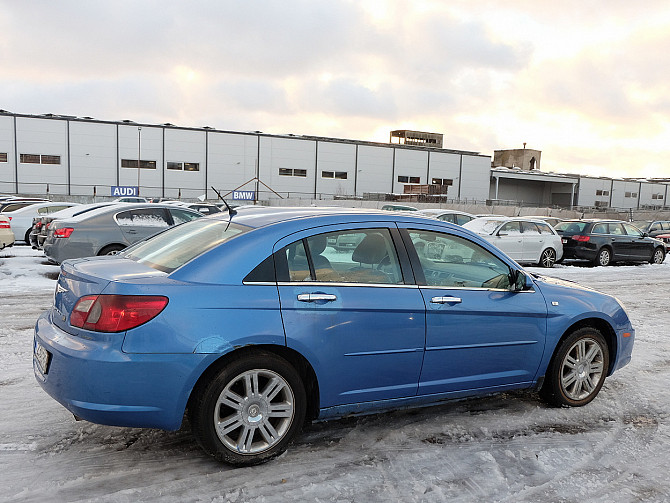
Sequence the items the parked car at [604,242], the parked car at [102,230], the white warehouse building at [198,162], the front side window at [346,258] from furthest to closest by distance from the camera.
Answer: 1. the white warehouse building at [198,162]
2. the parked car at [604,242]
3. the parked car at [102,230]
4. the front side window at [346,258]

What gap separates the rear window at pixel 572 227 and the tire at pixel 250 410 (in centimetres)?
1638

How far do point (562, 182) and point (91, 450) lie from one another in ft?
255

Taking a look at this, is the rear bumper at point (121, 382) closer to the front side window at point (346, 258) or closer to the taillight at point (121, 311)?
the taillight at point (121, 311)

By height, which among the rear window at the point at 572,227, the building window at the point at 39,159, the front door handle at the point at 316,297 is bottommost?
the rear window at the point at 572,227

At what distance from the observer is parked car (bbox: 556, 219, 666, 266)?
58.0 ft

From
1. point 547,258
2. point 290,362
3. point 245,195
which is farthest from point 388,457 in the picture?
point 245,195

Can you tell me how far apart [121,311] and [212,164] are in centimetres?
5313

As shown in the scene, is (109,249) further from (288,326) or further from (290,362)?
(288,326)

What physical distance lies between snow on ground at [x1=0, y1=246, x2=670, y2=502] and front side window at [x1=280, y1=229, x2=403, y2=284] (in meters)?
1.20

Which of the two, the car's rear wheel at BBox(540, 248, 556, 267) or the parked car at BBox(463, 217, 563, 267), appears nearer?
the parked car at BBox(463, 217, 563, 267)

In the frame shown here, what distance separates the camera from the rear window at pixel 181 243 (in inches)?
152

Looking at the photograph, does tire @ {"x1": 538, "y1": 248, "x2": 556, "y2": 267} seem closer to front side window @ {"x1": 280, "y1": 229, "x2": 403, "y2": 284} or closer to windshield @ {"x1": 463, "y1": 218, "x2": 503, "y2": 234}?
windshield @ {"x1": 463, "y1": 218, "x2": 503, "y2": 234}

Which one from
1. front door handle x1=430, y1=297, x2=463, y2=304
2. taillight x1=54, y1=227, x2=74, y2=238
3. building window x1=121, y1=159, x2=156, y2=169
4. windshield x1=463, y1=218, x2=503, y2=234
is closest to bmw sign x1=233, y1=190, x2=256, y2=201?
building window x1=121, y1=159, x2=156, y2=169

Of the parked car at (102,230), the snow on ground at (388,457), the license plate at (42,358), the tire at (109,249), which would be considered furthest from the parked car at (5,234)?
the license plate at (42,358)
